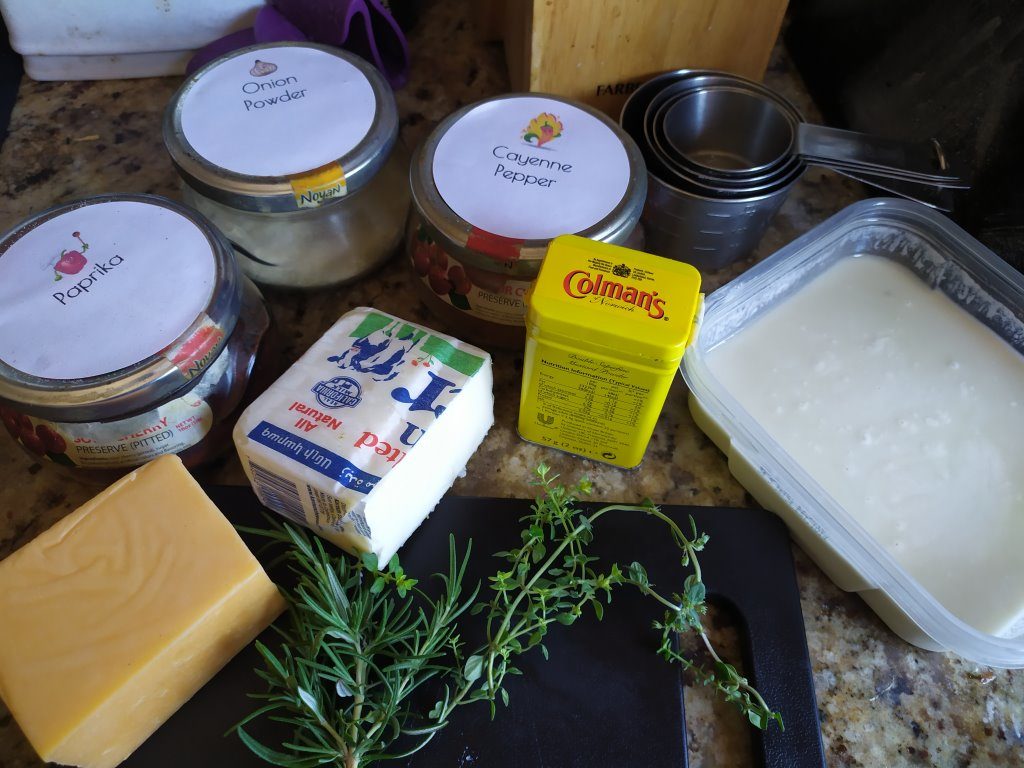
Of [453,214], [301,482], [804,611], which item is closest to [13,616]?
[301,482]

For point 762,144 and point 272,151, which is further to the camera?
point 762,144

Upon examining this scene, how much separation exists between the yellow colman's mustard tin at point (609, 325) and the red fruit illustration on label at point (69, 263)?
0.38 m

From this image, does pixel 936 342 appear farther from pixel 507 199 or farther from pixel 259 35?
pixel 259 35

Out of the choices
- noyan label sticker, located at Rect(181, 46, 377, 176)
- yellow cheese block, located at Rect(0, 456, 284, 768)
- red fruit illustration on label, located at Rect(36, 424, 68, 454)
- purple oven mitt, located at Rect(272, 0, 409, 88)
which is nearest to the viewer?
yellow cheese block, located at Rect(0, 456, 284, 768)

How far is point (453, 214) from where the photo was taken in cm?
71

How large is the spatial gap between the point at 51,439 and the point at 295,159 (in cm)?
32

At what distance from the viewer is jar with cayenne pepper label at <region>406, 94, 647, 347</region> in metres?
0.71

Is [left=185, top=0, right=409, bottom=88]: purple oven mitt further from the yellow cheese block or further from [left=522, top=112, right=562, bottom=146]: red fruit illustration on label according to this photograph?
the yellow cheese block

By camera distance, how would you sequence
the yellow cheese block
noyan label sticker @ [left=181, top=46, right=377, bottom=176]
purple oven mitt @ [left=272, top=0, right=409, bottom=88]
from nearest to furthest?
the yellow cheese block, noyan label sticker @ [left=181, top=46, right=377, bottom=176], purple oven mitt @ [left=272, top=0, right=409, bottom=88]

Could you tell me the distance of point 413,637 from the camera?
63 centimetres

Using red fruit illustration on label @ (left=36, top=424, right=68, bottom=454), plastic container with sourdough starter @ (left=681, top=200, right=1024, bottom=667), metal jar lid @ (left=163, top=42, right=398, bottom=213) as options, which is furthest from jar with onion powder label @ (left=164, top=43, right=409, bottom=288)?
plastic container with sourdough starter @ (left=681, top=200, right=1024, bottom=667)

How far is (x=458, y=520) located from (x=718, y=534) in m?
0.23

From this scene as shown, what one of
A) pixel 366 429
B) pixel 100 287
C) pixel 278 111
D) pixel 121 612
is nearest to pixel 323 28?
pixel 278 111

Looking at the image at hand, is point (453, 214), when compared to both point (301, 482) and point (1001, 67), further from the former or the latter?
point (1001, 67)
